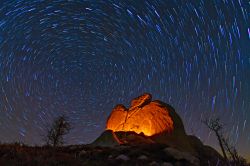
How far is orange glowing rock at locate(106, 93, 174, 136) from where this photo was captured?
37.3 meters

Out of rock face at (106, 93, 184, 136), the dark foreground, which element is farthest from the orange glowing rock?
the dark foreground

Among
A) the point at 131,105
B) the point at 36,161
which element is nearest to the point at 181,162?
the point at 36,161

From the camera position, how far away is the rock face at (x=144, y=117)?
37.3 m

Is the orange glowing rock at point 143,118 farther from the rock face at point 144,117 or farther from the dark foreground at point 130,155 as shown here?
the dark foreground at point 130,155

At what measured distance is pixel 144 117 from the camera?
39750 millimetres

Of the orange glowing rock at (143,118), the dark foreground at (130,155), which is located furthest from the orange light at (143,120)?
the dark foreground at (130,155)

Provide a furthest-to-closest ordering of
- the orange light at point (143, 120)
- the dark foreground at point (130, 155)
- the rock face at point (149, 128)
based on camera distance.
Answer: the orange light at point (143, 120), the rock face at point (149, 128), the dark foreground at point (130, 155)

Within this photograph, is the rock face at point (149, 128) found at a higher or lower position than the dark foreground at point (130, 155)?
higher

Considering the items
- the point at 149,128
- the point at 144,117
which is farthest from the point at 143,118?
the point at 149,128

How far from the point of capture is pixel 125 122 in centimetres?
4209

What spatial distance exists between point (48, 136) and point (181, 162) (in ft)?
93.1

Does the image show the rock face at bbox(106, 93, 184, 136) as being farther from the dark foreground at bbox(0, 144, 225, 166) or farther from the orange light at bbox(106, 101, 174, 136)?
the dark foreground at bbox(0, 144, 225, 166)

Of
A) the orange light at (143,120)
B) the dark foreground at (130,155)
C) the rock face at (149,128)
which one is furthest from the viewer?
the orange light at (143,120)

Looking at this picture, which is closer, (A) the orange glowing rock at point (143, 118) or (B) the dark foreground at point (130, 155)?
(B) the dark foreground at point (130, 155)
